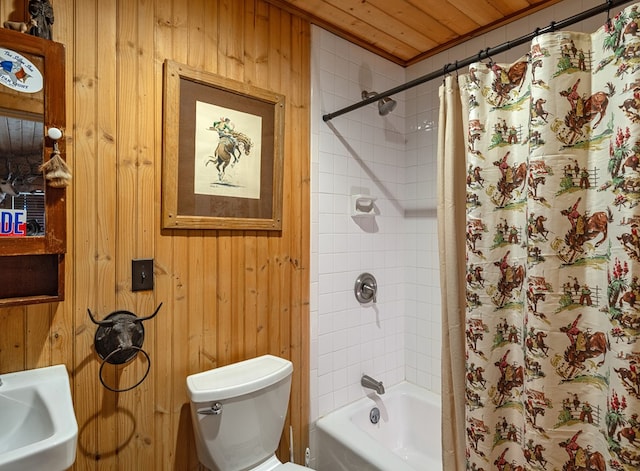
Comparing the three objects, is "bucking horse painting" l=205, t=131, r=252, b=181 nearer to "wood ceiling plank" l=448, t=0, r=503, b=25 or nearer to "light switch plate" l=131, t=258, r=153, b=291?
"light switch plate" l=131, t=258, r=153, b=291

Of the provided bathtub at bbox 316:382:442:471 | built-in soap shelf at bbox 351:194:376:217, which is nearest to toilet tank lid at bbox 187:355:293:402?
bathtub at bbox 316:382:442:471

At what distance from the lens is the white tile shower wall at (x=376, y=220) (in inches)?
75.4

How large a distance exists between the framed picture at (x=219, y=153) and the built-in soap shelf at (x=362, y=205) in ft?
1.61

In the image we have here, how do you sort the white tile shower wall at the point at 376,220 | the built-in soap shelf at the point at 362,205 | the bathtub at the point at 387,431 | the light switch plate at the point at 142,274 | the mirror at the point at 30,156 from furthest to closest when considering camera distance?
the built-in soap shelf at the point at 362,205 < the white tile shower wall at the point at 376,220 < the bathtub at the point at 387,431 < the light switch plate at the point at 142,274 < the mirror at the point at 30,156

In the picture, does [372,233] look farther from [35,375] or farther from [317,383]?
[35,375]

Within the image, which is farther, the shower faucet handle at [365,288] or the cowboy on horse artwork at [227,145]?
the shower faucet handle at [365,288]

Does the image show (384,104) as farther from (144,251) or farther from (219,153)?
(144,251)

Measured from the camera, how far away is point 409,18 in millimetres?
1857

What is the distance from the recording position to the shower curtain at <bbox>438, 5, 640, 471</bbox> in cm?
103

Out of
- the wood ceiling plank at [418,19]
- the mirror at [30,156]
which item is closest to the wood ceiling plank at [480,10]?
the wood ceiling plank at [418,19]

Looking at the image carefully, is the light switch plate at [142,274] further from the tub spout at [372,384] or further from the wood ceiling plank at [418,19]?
the wood ceiling plank at [418,19]

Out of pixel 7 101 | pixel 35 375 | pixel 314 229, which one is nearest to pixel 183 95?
pixel 7 101

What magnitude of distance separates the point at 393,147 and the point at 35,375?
6.91ft

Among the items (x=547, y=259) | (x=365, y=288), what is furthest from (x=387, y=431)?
(x=547, y=259)
